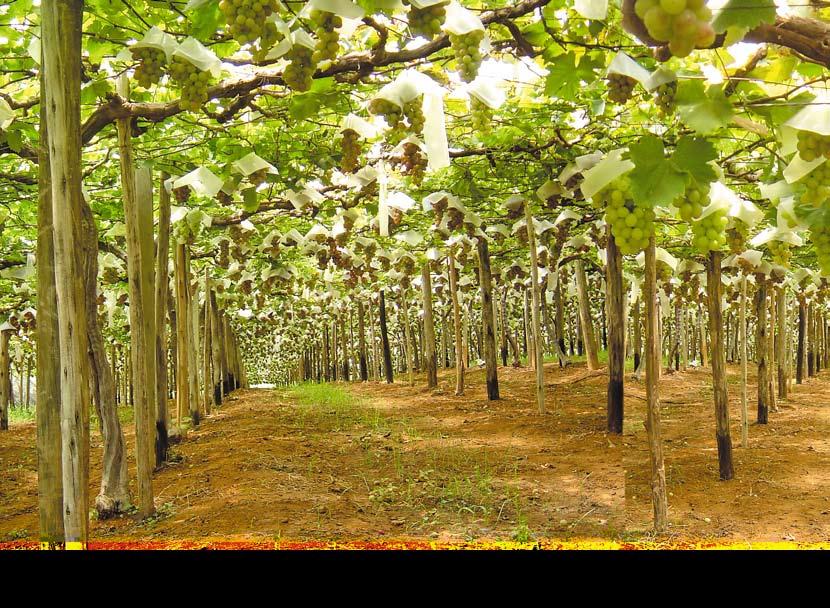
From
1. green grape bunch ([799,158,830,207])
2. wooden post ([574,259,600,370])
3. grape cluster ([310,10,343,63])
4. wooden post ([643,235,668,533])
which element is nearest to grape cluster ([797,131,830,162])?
green grape bunch ([799,158,830,207])

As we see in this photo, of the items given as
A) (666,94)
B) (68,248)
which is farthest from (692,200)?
(68,248)

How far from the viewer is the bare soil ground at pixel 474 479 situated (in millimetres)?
4988

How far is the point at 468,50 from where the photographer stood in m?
2.65

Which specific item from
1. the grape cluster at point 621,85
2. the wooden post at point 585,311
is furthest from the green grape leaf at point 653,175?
the wooden post at point 585,311

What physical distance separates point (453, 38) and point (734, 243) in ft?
7.26

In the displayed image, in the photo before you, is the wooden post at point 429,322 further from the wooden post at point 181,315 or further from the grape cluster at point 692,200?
the grape cluster at point 692,200

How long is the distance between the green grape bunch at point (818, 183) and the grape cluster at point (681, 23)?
1.33 meters

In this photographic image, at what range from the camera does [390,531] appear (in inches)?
194

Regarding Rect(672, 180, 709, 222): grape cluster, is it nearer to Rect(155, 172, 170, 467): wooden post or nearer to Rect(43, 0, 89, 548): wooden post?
Rect(43, 0, 89, 548): wooden post

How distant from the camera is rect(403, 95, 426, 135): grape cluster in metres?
2.94

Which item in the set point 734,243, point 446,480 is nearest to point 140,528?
point 446,480

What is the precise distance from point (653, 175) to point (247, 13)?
1.33m

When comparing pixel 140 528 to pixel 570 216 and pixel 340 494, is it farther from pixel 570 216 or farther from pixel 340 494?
pixel 570 216

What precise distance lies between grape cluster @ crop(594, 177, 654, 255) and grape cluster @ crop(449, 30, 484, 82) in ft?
2.42
